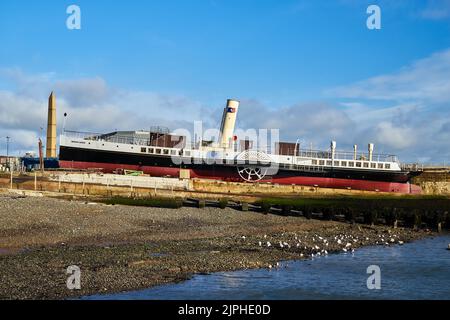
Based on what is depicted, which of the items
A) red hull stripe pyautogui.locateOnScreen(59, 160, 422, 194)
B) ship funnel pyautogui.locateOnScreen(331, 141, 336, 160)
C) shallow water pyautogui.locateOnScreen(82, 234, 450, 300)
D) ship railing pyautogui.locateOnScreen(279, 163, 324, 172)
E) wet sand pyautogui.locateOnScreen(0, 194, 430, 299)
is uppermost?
ship funnel pyautogui.locateOnScreen(331, 141, 336, 160)

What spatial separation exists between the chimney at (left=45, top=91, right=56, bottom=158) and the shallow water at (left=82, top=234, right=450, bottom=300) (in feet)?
345

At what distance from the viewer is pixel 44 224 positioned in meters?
29.8

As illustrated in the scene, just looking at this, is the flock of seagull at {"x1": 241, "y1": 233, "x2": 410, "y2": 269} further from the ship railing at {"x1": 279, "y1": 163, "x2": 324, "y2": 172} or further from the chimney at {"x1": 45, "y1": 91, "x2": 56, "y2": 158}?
the chimney at {"x1": 45, "y1": 91, "x2": 56, "y2": 158}

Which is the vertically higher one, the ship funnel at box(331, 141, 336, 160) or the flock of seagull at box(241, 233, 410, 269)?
the ship funnel at box(331, 141, 336, 160)

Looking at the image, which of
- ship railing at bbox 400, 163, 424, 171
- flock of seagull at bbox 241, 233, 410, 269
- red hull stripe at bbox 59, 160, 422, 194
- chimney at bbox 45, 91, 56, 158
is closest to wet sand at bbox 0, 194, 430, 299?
flock of seagull at bbox 241, 233, 410, 269

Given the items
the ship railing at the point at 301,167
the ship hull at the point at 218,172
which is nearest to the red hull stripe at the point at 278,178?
the ship hull at the point at 218,172

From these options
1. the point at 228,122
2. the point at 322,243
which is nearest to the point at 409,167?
the point at 228,122

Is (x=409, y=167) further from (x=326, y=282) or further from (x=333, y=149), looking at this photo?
(x=326, y=282)

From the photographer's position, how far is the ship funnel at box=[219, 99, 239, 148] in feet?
261

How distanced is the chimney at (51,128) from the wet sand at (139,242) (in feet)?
288

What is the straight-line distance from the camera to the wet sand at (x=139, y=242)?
62.7ft
